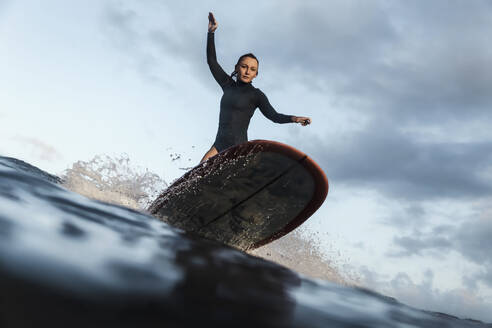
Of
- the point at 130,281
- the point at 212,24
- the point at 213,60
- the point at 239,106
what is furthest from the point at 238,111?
the point at 130,281

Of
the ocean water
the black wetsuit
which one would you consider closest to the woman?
the black wetsuit

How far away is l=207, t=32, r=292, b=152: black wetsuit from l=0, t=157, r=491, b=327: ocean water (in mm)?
2076

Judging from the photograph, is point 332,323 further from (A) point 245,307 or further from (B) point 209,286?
(B) point 209,286

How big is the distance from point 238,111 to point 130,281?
3.54 meters

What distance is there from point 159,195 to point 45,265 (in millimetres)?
3157

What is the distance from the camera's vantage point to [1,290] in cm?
137

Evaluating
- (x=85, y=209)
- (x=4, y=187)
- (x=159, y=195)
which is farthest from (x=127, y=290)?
(x=159, y=195)

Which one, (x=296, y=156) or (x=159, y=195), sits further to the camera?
(x=159, y=195)

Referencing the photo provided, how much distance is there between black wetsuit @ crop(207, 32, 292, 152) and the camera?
499 centimetres

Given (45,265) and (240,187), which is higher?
(240,187)

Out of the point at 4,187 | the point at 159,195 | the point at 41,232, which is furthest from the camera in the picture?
the point at 159,195

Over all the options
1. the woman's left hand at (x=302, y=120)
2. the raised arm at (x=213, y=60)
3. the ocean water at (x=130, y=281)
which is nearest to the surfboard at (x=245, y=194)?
the woman's left hand at (x=302, y=120)

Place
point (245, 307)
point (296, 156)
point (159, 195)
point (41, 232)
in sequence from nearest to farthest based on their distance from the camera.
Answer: point (245, 307) < point (41, 232) < point (296, 156) < point (159, 195)

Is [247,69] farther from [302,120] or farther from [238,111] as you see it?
[302,120]
